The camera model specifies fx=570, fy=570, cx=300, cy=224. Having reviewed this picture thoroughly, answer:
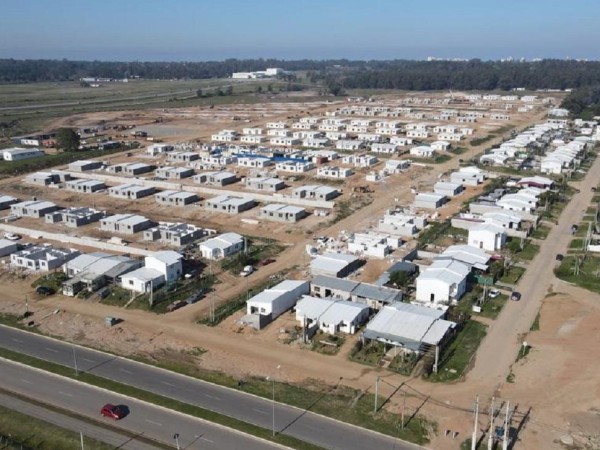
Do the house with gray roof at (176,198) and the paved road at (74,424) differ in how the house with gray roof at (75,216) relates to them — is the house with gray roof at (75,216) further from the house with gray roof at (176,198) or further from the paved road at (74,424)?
the paved road at (74,424)

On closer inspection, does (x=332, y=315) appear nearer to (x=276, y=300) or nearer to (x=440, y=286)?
(x=276, y=300)

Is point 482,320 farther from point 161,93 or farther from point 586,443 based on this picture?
point 161,93

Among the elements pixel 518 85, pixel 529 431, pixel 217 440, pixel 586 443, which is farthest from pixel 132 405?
pixel 518 85

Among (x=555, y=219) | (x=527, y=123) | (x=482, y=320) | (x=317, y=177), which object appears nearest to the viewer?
(x=482, y=320)

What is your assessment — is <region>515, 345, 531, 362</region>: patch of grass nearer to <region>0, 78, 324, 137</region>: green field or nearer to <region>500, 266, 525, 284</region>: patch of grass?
<region>500, 266, 525, 284</region>: patch of grass

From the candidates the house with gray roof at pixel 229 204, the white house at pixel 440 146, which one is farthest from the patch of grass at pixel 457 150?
the house with gray roof at pixel 229 204

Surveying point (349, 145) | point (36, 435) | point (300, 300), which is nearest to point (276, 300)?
point (300, 300)

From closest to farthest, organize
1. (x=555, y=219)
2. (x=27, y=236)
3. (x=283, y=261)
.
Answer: (x=283, y=261)
(x=27, y=236)
(x=555, y=219)
